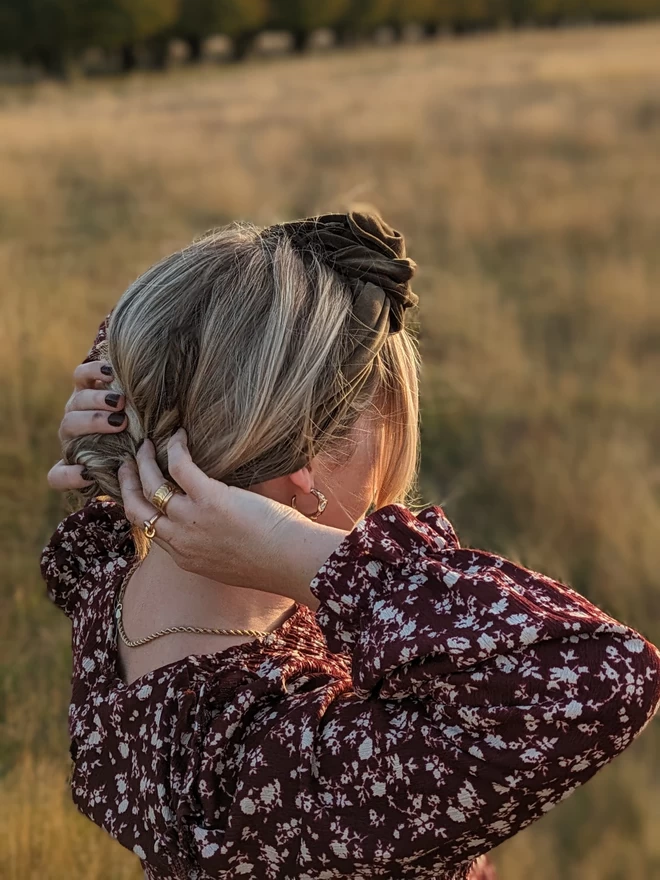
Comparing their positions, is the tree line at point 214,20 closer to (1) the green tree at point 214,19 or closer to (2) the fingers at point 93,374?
(1) the green tree at point 214,19

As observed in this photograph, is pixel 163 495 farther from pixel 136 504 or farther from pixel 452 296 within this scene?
pixel 452 296

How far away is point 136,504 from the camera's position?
149 cm

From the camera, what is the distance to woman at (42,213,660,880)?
1.26 meters

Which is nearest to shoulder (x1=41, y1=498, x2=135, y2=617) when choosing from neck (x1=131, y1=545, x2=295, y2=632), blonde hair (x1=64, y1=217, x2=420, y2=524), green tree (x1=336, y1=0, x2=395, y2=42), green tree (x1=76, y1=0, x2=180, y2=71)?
neck (x1=131, y1=545, x2=295, y2=632)

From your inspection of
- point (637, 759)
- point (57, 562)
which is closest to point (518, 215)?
point (637, 759)

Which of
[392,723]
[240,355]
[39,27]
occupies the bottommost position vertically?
[39,27]

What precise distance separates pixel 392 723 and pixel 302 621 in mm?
360

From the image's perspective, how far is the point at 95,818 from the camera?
60.8 inches

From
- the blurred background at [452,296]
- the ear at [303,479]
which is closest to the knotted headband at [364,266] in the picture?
the ear at [303,479]

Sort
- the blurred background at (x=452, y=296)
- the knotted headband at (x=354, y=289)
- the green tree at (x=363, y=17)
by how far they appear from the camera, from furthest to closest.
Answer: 1. the green tree at (x=363, y=17)
2. the blurred background at (x=452, y=296)
3. the knotted headband at (x=354, y=289)

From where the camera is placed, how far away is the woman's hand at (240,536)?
1359 millimetres

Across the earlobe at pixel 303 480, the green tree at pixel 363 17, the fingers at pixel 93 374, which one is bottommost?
the green tree at pixel 363 17

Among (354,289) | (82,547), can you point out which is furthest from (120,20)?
(354,289)

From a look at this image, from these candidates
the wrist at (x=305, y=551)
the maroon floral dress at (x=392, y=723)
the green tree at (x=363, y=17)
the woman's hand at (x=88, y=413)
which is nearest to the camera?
the maroon floral dress at (x=392, y=723)
